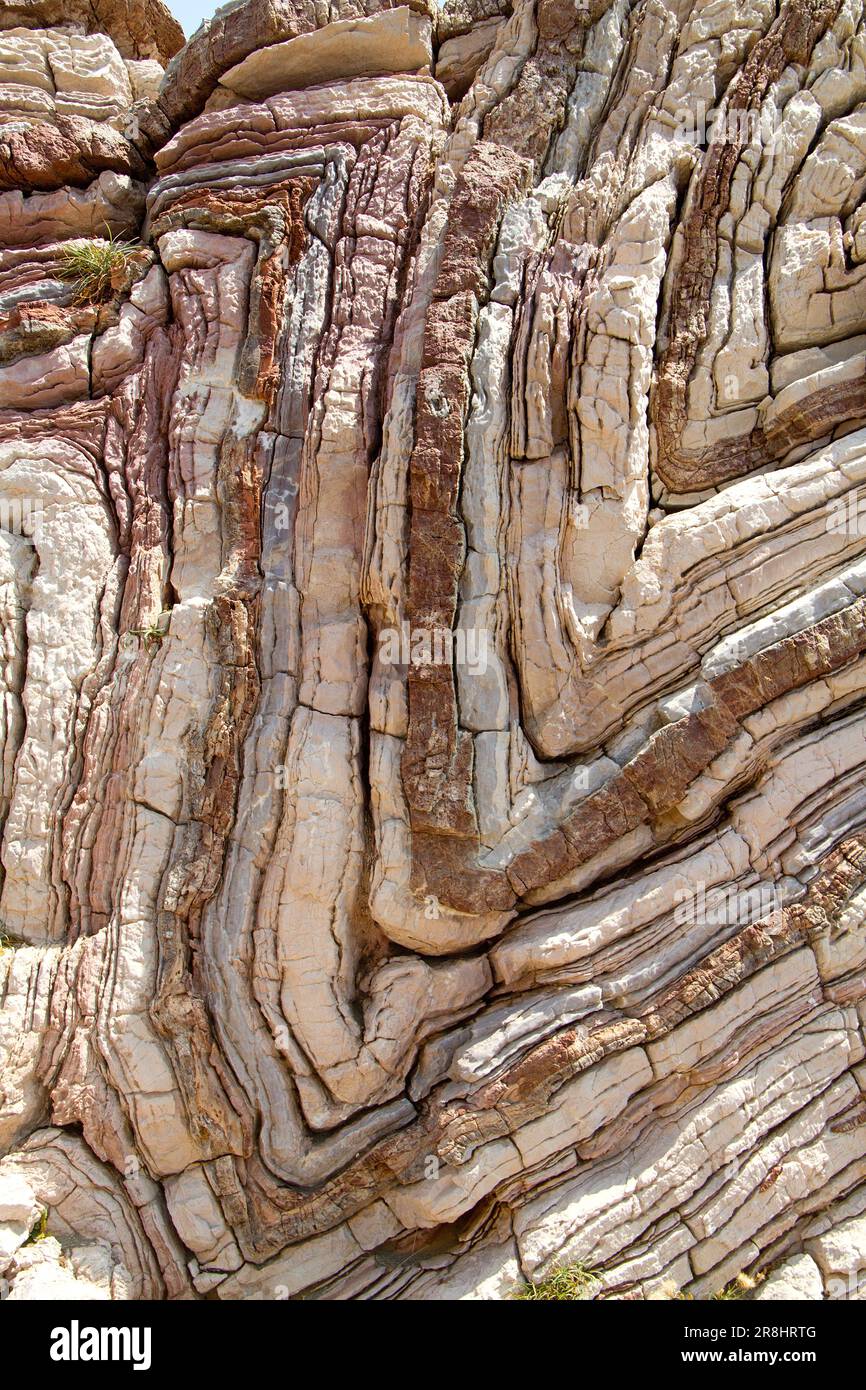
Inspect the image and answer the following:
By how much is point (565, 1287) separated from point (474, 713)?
3.44 m

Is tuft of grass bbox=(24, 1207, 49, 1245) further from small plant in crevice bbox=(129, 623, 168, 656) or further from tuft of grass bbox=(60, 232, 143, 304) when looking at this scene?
tuft of grass bbox=(60, 232, 143, 304)

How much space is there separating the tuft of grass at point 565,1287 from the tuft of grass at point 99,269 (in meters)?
7.74

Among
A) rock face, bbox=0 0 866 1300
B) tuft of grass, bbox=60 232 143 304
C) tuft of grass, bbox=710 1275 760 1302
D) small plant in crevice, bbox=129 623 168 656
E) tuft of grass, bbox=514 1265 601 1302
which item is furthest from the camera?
tuft of grass, bbox=60 232 143 304

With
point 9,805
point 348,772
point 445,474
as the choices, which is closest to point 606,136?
point 445,474

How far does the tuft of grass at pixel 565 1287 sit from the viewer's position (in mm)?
5684

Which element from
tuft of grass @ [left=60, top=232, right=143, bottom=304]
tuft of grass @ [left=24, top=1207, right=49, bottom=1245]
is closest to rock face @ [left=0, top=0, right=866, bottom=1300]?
tuft of grass @ [left=24, top=1207, right=49, bottom=1245]

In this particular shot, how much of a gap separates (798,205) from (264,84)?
4.44m

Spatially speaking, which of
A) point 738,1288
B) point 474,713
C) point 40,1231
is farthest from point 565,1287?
point 474,713

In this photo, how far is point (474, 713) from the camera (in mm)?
6461

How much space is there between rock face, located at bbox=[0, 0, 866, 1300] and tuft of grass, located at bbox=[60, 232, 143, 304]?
1.49ft

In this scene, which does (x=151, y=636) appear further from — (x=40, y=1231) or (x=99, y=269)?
(x=40, y=1231)

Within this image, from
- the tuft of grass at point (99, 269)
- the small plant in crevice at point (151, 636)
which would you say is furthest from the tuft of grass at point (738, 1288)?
the tuft of grass at point (99, 269)

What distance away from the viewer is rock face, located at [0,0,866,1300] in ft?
20.0

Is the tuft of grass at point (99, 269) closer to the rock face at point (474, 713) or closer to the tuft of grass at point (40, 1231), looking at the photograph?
the rock face at point (474, 713)
